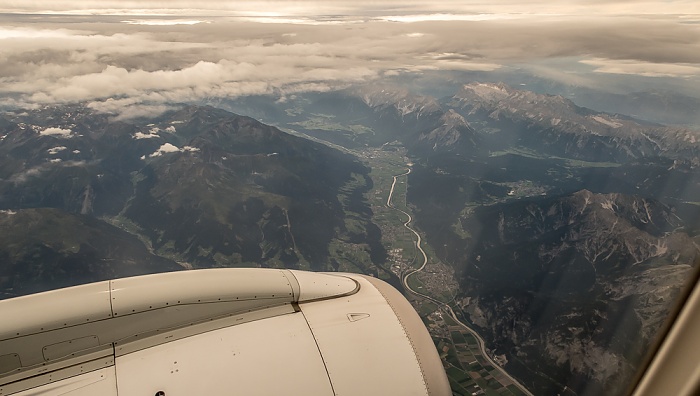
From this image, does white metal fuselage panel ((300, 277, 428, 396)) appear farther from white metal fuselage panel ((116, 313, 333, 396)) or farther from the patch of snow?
the patch of snow

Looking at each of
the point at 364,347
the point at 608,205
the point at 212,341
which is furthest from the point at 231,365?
the point at 608,205

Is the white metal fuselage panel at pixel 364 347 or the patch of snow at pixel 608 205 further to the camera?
the patch of snow at pixel 608 205

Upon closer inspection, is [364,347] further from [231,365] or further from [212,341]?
[212,341]

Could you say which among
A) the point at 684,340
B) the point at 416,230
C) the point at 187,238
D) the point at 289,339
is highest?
the point at 684,340

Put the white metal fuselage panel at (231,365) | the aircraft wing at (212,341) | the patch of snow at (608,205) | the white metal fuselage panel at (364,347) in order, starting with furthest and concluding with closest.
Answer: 1. the patch of snow at (608,205)
2. the white metal fuselage panel at (364,347)
3. the aircraft wing at (212,341)
4. the white metal fuselage panel at (231,365)

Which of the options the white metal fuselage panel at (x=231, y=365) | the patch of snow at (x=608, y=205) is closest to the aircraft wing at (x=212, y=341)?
the white metal fuselage panel at (x=231, y=365)

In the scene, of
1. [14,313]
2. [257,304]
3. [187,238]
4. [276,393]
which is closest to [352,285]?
[257,304]

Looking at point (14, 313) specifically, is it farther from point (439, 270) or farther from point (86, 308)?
point (439, 270)

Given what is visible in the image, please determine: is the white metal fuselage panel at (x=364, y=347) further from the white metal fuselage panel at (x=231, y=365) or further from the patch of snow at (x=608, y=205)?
the patch of snow at (x=608, y=205)
